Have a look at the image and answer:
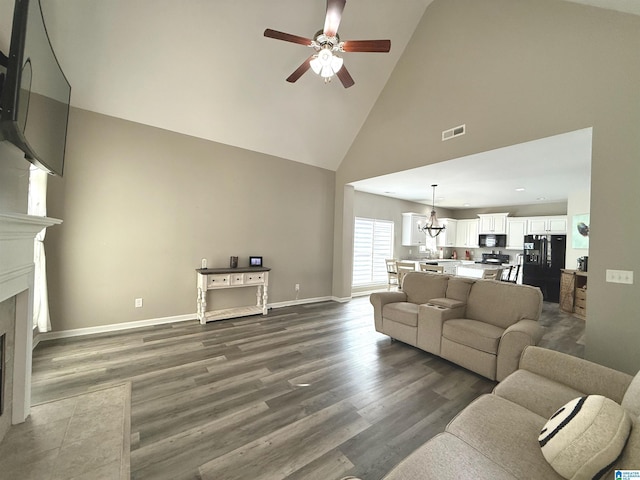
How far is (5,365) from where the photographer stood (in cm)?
183

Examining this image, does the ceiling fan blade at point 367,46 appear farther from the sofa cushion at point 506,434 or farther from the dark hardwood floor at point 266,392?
the dark hardwood floor at point 266,392

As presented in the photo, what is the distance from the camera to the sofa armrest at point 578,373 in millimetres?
1492

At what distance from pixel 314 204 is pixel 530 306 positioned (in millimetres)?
4024

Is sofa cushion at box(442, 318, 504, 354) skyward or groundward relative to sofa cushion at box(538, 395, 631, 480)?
groundward

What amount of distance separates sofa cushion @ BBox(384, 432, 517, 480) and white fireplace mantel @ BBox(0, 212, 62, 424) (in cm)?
250

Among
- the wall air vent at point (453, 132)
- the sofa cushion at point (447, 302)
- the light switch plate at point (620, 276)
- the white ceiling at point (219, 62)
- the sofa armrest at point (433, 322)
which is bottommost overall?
the sofa armrest at point (433, 322)

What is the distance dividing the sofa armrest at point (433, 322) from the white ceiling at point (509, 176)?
85.0 inches

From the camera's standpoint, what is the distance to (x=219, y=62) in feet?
11.3

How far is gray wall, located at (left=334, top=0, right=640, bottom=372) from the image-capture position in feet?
7.41

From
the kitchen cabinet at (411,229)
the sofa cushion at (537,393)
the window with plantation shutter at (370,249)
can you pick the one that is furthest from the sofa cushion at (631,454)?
the kitchen cabinet at (411,229)

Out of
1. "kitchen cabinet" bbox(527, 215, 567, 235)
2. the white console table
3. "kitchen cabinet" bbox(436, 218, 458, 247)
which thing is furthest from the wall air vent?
"kitchen cabinet" bbox(527, 215, 567, 235)

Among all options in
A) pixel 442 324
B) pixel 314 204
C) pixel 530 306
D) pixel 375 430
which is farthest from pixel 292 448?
pixel 314 204

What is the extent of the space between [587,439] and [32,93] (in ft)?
11.5

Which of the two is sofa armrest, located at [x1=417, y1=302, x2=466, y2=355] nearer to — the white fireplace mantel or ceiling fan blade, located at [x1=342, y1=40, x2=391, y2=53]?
ceiling fan blade, located at [x1=342, y1=40, x2=391, y2=53]
